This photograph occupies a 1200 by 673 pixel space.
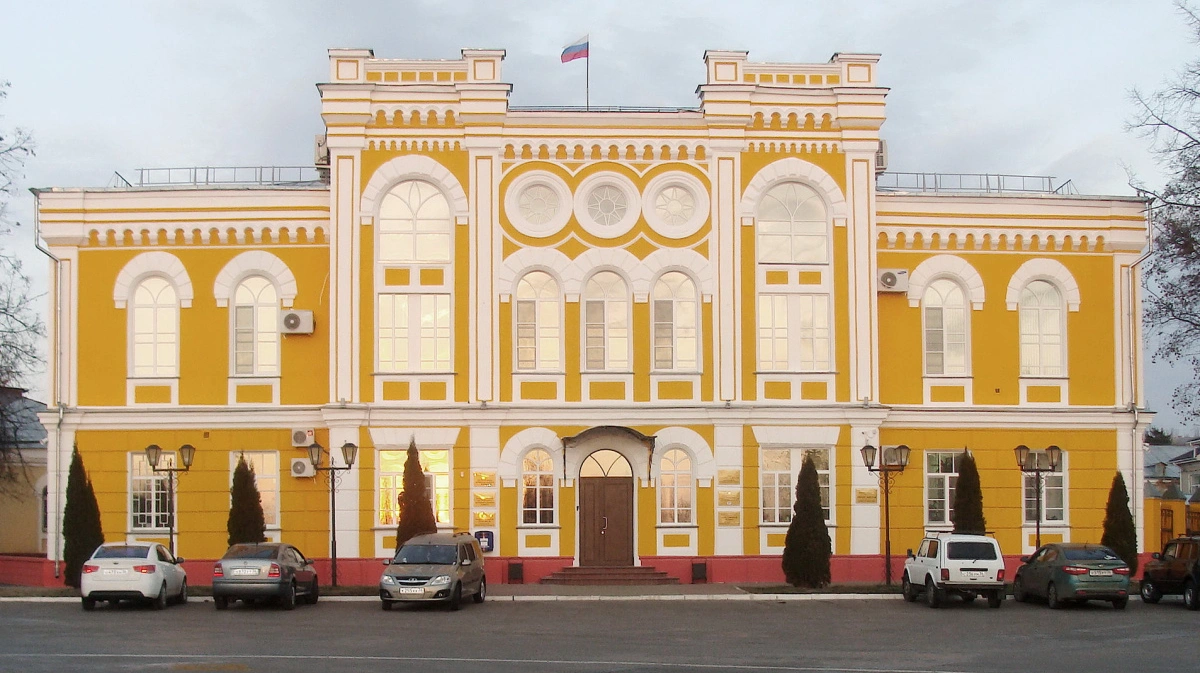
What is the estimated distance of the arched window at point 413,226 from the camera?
113 ft

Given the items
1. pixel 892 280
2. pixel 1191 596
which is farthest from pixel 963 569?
pixel 892 280

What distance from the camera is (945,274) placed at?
36.2 meters

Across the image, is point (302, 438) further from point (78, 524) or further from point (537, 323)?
point (537, 323)

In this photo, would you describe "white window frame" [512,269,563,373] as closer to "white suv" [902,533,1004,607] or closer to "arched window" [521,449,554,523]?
"arched window" [521,449,554,523]

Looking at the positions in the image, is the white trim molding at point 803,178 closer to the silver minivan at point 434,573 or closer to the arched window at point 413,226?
the arched window at point 413,226

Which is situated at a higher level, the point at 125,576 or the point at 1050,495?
the point at 1050,495

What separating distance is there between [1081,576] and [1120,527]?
24.2 feet

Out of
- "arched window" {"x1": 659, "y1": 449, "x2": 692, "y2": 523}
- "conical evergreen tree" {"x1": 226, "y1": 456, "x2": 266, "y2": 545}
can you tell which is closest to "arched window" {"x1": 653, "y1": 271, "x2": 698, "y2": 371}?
"arched window" {"x1": 659, "y1": 449, "x2": 692, "y2": 523}

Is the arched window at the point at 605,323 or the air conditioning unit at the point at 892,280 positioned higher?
the air conditioning unit at the point at 892,280

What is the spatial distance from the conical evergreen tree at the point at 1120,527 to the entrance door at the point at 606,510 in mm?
11475

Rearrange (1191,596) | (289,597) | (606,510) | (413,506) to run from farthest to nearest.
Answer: (606,510), (413,506), (1191,596), (289,597)

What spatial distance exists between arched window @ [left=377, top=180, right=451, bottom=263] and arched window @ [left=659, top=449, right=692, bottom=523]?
7273 mm

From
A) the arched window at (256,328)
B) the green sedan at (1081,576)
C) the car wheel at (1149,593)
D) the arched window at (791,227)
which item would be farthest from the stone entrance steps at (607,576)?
the car wheel at (1149,593)

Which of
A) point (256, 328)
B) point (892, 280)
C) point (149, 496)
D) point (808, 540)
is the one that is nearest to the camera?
point (808, 540)
